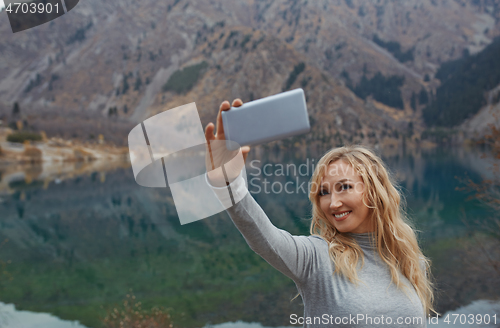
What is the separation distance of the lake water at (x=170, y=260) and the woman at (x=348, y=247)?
0.92m

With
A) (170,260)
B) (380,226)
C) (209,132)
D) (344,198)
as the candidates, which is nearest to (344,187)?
(344,198)

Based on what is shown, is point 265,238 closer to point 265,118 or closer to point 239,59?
point 265,118

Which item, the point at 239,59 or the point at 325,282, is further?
the point at 239,59

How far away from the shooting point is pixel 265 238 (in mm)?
1239

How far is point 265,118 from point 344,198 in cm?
53

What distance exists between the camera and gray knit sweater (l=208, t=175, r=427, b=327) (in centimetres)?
120

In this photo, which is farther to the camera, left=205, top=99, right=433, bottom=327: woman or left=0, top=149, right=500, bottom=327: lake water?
left=0, top=149, right=500, bottom=327: lake water

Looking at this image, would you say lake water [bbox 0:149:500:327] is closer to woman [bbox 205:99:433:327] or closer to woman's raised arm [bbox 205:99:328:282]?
woman [bbox 205:99:433:327]

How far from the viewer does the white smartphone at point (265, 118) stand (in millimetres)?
1026

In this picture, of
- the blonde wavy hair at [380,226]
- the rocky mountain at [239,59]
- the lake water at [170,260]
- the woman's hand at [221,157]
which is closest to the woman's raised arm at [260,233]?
the woman's hand at [221,157]

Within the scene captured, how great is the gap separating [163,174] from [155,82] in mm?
102779

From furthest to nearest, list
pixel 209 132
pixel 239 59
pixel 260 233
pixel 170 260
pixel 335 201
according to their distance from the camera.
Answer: pixel 239 59
pixel 170 260
pixel 335 201
pixel 260 233
pixel 209 132

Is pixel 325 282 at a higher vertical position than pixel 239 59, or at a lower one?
higher

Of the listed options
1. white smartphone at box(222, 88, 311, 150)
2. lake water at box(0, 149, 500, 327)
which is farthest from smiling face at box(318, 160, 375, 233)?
lake water at box(0, 149, 500, 327)
